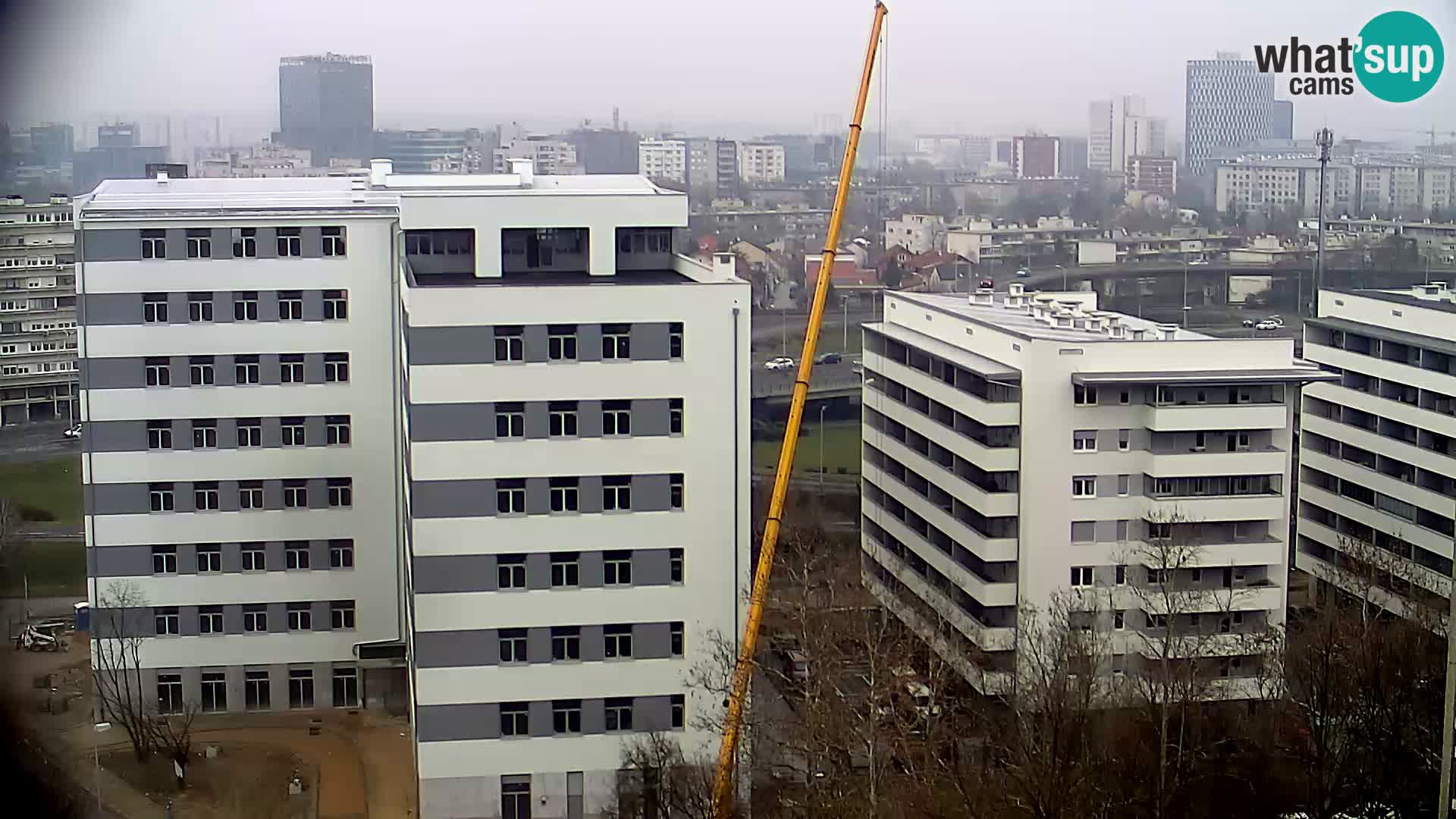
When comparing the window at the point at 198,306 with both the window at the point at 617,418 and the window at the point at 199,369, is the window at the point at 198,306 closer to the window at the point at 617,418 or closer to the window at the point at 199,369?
the window at the point at 199,369

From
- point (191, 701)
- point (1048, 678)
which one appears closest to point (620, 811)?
point (1048, 678)

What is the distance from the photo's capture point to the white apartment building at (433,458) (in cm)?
454

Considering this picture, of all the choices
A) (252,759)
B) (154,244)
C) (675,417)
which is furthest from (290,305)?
(675,417)

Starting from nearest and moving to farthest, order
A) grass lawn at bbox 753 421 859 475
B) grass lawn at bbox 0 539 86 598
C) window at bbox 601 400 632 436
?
window at bbox 601 400 632 436 < grass lawn at bbox 0 539 86 598 < grass lawn at bbox 753 421 859 475

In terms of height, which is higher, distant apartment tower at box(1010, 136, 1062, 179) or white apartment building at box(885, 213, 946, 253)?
distant apartment tower at box(1010, 136, 1062, 179)

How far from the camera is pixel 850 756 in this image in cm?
457

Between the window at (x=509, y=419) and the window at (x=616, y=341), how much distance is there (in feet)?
0.93

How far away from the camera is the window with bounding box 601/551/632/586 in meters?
4.61

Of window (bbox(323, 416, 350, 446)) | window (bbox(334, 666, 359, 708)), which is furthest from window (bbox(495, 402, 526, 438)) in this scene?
window (bbox(334, 666, 359, 708))

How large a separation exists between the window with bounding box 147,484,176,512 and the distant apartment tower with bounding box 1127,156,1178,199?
7.69 m

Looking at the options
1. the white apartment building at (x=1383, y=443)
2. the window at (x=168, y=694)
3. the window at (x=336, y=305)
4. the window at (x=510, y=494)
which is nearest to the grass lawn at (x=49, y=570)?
the window at (x=168, y=694)

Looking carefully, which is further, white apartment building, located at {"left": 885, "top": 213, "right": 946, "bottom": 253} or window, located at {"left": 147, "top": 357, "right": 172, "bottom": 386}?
white apartment building, located at {"left": 885, "top": 213, "right": 946, "bottom": 253}

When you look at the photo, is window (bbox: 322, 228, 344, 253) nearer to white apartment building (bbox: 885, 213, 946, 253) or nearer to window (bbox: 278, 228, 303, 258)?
window (bbox: 278, 228, 303, 258)

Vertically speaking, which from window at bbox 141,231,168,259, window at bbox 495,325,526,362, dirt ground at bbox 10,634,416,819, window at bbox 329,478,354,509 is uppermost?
window at bbox 141,231,168,259
